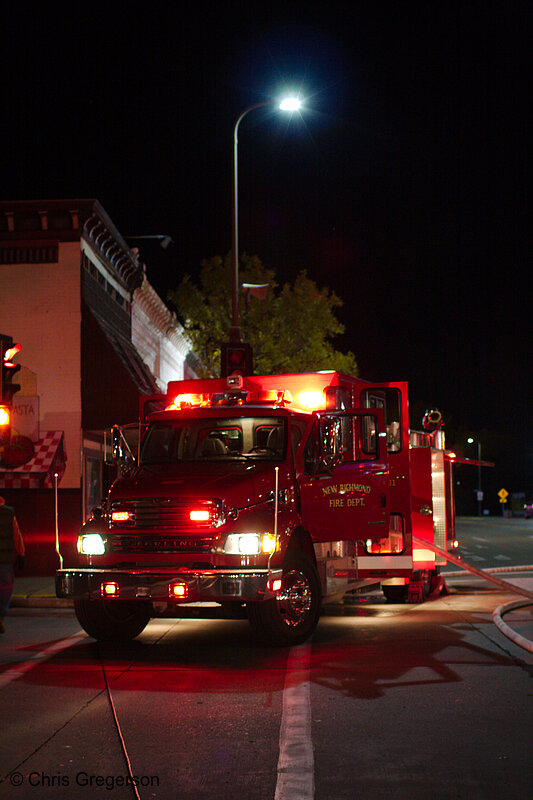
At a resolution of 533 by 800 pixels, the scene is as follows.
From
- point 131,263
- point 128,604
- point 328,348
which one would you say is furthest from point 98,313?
point 328,348

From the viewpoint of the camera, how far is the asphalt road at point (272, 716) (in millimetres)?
5555

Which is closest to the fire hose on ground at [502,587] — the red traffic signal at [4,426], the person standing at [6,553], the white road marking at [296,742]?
the white road marking at [296,742]

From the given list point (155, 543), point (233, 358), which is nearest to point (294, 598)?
point (155, 543)

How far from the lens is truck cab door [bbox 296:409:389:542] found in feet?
36.7

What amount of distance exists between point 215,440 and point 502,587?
4622 mm

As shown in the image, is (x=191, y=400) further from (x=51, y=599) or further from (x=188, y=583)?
(x=51, y=599)

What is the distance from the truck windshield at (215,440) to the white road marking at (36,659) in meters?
2.33

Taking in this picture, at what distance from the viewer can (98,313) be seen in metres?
23.9

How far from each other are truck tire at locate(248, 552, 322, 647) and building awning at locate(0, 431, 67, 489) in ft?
40.4

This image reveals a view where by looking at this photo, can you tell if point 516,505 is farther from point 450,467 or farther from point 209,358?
point 450,467

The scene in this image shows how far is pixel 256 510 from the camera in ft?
33.2

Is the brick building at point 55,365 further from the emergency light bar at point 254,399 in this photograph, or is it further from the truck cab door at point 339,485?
the truck cab door at point 339,485

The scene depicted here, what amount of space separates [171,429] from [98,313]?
12.7 m

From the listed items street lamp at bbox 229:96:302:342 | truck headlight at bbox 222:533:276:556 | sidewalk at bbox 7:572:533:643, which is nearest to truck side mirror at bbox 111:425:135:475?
truck headlight at bbox 222:533:276:556
